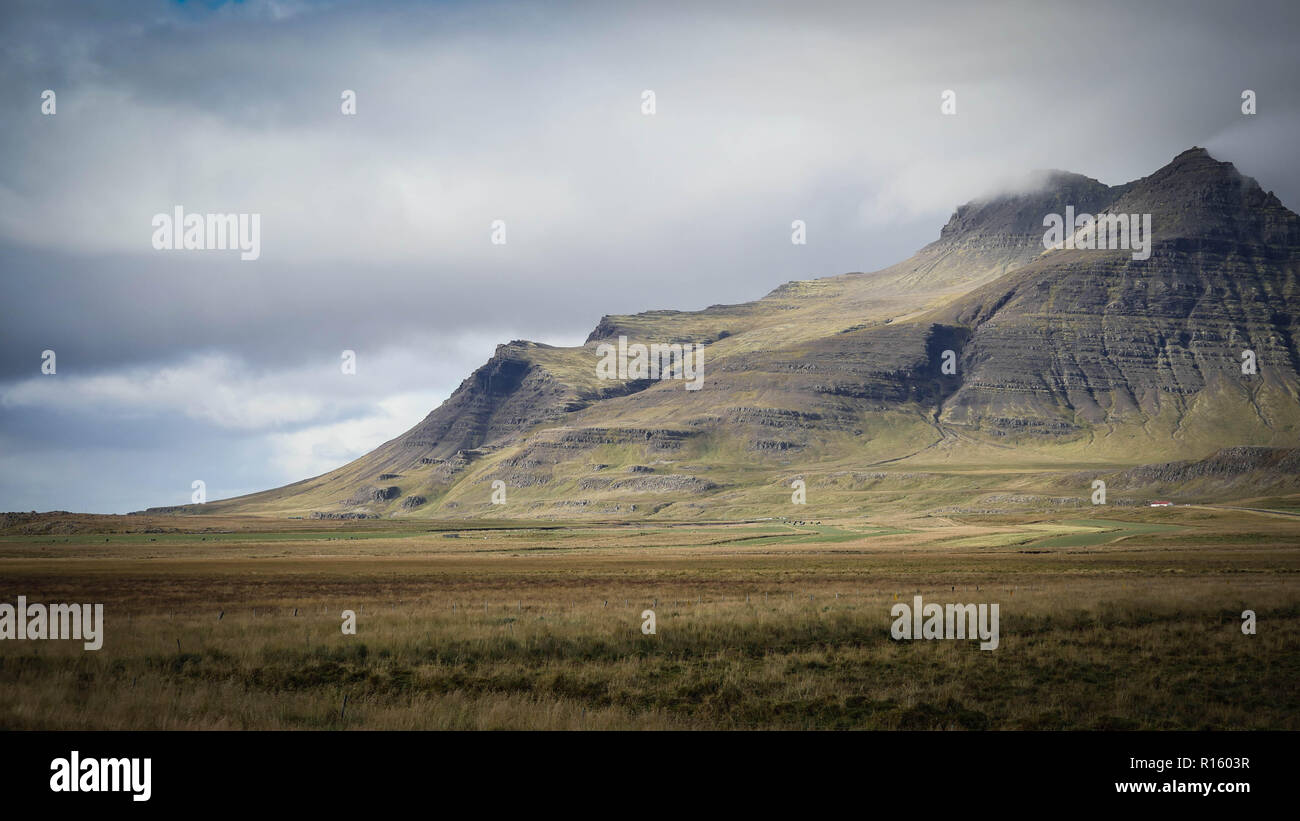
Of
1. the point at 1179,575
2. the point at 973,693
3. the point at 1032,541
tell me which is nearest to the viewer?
the point at 973,693

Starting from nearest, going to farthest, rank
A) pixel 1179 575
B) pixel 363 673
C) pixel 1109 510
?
pixel 363 673, pixel 1179 575, pixel 1109 510

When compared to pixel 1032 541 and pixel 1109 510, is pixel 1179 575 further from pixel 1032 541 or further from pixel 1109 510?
pixel 1109 510

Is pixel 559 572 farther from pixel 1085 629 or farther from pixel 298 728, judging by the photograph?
pixel 298 728

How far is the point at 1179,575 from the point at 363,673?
52514mm
